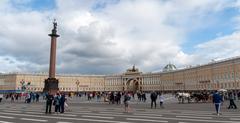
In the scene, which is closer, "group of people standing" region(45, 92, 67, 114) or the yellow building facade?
"group of people standing" region(45, 92, 67, 114)

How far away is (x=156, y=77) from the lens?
189m

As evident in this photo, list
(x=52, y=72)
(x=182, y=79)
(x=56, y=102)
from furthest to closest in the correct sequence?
(x=182, y=79)
(x=52, y=72)
(x=56, y=102)

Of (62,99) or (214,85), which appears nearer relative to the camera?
(62,99)

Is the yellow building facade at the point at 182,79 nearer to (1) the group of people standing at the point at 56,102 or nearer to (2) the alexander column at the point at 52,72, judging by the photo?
(2) the alexander column at the point at 52,72

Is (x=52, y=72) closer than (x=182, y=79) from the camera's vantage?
Yes

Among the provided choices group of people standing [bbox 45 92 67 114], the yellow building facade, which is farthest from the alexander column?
the yellow building facade

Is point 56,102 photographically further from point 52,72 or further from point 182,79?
point 182,79

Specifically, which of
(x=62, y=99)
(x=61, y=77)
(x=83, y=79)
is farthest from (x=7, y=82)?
(x=62, y=99)

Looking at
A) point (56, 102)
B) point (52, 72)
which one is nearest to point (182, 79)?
point (52, 72)

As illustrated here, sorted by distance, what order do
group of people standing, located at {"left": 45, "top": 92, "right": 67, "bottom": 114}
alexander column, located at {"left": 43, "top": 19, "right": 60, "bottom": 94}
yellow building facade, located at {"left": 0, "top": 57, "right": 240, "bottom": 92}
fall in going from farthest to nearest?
1. yellow building facade, located at {"left": 0, "top": 57, "right": 240, "bottom": 92}
2. alexander column, located at {"left": 43, "top": 19, "right": 60, "bottom": 94}
3. group of people standing, located at {"left": 45, "top": 92, "right": 67, "bottom": 114}

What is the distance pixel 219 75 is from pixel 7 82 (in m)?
117

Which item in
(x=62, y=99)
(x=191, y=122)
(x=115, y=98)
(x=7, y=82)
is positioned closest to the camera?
(x=191, y=122)

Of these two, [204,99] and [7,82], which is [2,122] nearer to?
[204,99]

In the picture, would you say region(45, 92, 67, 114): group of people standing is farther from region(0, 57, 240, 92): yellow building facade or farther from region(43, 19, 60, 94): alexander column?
region(0, 57, 240, 92): yellow building facade
